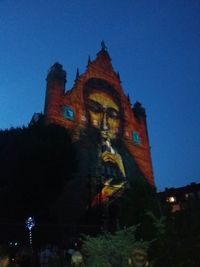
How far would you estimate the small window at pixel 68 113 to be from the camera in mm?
34500

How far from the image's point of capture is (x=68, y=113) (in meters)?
34.9

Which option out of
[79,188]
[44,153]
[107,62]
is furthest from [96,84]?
[44,153]

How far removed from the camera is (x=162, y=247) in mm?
8055

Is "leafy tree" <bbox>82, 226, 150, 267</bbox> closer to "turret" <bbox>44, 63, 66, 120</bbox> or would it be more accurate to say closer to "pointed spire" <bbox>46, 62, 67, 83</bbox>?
"turret" <bbox>44, 63, 66, 120</bbox>

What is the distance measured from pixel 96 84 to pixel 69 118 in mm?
8417

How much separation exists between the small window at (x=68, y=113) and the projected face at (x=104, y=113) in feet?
9.66

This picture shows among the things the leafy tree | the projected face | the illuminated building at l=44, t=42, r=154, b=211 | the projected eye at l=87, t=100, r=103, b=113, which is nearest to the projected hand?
the illuminated building at l=44, t=42, r=154, b=211

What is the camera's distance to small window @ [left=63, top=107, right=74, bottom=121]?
34500 mm

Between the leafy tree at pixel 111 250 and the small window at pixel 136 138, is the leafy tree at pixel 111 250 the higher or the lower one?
the lower one

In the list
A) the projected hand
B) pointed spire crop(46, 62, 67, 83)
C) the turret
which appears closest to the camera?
the turret

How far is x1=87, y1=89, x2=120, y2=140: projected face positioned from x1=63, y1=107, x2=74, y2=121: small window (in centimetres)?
294

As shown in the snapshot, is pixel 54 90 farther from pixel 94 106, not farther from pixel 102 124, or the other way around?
pixel 102 124

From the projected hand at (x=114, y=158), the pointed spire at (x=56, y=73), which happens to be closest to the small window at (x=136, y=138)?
the projected hand at (x=114, y=158)

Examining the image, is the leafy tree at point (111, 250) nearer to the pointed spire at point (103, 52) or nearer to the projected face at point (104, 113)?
the projected face at point (104, 113)
